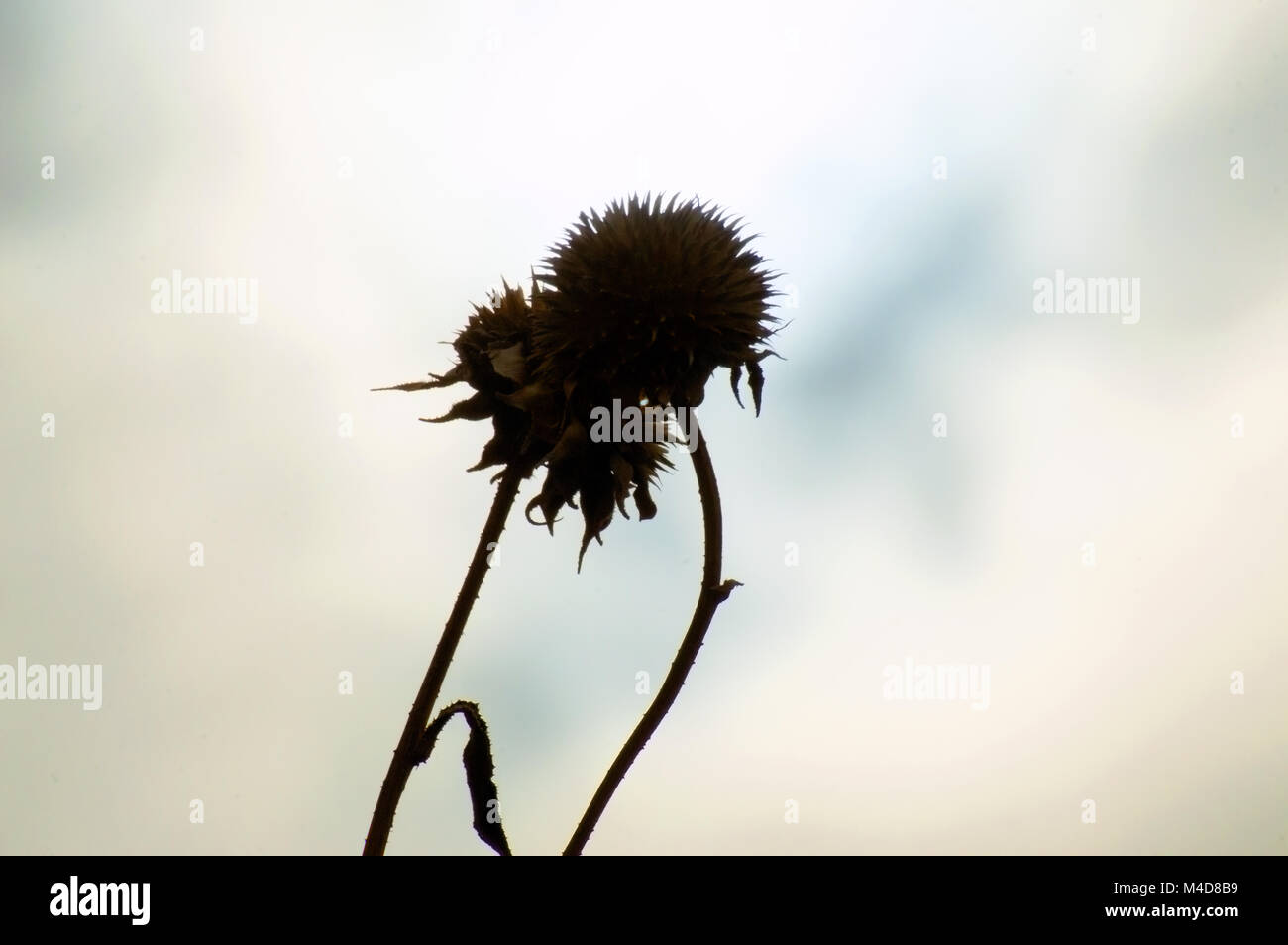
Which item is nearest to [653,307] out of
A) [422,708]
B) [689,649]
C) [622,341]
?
[622,341]

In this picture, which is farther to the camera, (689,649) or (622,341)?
(622,341)

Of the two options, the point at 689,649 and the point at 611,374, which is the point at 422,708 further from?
the point at 611,374

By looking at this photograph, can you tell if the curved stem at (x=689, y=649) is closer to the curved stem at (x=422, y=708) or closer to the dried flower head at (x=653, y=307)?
the dried flower head at (x=653, y=307)

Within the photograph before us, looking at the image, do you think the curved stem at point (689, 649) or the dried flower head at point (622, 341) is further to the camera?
the dried flower head at point (622, 341)

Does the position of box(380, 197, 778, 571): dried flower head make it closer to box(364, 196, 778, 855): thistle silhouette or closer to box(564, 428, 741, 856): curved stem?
box(364, 196, 778, 855): thistle silhouette

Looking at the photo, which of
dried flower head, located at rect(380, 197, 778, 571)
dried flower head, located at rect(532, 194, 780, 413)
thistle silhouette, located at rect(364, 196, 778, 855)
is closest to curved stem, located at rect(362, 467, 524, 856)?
thistle silhouette, located at rect(364, 196, 778, 855)

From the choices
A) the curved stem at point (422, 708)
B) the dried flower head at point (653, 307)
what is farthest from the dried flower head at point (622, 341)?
the curved stem at point (422, 708)
